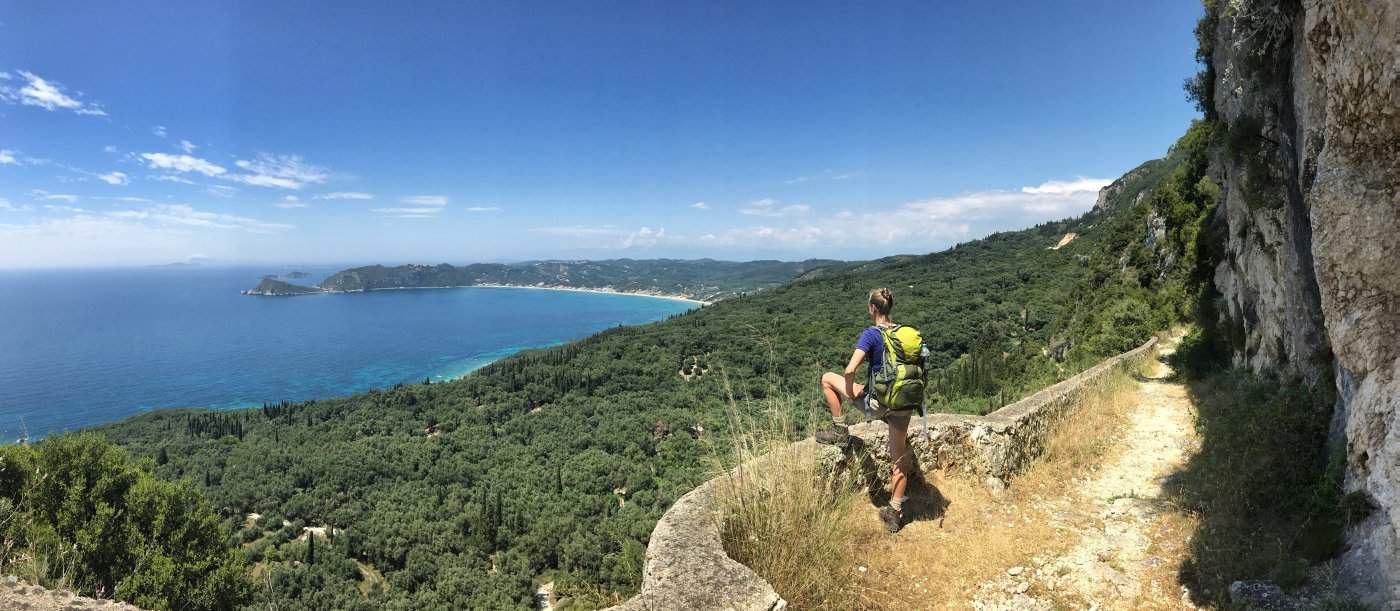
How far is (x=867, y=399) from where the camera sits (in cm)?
391

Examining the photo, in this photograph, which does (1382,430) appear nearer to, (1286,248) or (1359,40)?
(1359,40)

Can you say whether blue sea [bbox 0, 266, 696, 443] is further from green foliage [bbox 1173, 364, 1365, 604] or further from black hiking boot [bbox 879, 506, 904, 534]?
green foliage [bbox 1173, 364, 1365, 604]

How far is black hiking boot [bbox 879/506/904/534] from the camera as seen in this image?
392 centimetres

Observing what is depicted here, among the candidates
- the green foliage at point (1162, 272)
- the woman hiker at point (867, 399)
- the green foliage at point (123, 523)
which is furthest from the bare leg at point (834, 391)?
the green foliage at point (123, 523)

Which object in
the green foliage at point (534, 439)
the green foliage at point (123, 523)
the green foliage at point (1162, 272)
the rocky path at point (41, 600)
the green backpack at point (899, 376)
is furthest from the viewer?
the green foliage at point (534, 439)

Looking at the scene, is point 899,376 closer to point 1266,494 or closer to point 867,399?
point 867,399

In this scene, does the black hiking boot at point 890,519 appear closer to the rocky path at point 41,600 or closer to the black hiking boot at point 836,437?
the black hiking boot at point 836,437

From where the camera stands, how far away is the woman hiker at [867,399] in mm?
3840

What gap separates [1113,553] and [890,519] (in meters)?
1.62

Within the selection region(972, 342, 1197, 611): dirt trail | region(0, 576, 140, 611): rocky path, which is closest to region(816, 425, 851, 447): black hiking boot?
region(972, 342, 1197, 611): dirt trail

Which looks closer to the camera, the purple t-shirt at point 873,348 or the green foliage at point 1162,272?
the purple t-shirt at point 873,348

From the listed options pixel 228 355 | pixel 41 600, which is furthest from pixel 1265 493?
pixel 228 355

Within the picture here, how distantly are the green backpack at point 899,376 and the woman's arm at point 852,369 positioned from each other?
0.51 feet

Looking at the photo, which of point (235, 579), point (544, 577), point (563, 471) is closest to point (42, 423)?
point (563, 471)
